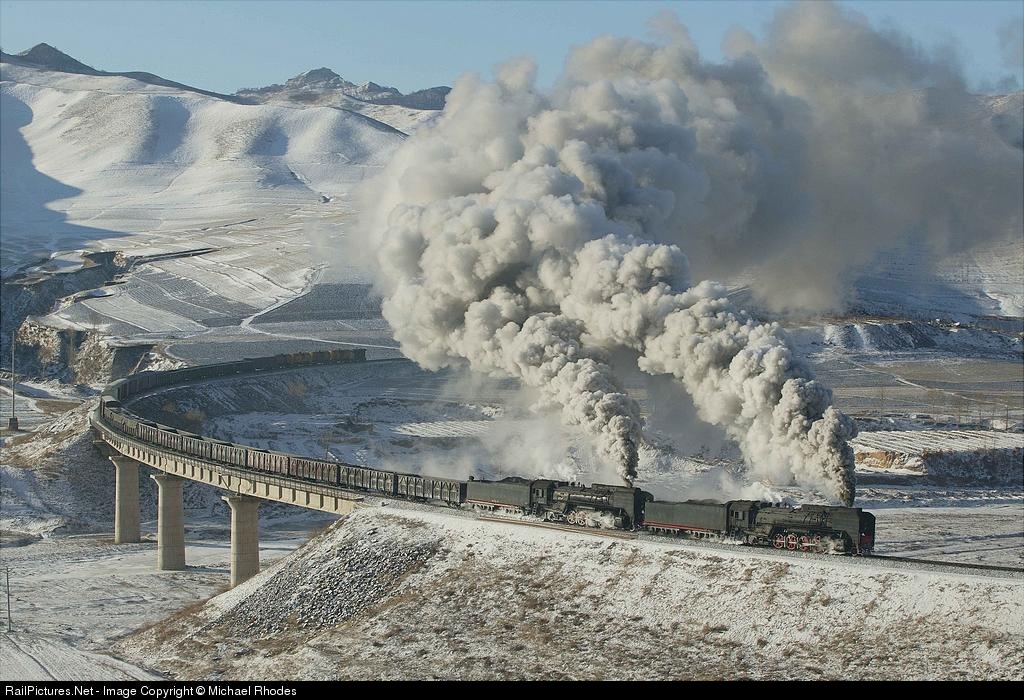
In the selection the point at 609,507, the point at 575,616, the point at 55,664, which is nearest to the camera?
the point at 575,616

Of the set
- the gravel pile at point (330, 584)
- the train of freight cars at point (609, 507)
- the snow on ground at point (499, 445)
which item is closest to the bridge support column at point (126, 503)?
the train of freight cars at point (609, 507)

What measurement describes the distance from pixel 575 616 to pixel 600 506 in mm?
9143

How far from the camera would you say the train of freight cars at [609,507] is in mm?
49438

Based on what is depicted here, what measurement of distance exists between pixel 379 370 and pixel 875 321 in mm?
81885

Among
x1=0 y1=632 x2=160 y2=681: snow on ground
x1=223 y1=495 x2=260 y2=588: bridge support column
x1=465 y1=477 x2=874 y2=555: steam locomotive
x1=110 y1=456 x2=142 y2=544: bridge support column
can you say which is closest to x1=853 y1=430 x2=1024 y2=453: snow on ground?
x1=465 y1=477 x2=874 y2=555: steam locomotive

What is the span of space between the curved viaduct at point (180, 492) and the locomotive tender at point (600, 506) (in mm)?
1045

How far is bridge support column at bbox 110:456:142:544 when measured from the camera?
85750 millimetres

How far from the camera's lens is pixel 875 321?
189250mm

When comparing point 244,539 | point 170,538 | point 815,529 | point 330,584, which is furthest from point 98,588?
point 815,529

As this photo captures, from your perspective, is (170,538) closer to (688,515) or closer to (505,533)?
(505,533)

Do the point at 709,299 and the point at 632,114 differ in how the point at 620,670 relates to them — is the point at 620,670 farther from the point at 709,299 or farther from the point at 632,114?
the point at 632,114

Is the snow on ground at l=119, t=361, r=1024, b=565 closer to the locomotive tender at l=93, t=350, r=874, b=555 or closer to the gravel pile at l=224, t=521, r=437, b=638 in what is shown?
the locomotive tender at l=93, t=350, r=874, b=555

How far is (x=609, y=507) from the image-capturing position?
184ft

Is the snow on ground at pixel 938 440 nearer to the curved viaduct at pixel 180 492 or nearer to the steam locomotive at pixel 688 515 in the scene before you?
the steam locomotive at pixel 688 515
